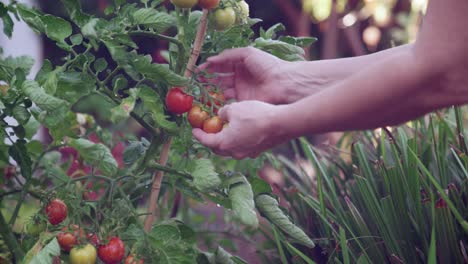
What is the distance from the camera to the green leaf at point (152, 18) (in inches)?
62.7

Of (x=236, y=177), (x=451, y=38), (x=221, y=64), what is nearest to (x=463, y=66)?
(x=451, y=38)

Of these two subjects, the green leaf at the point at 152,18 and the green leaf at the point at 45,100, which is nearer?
the green leaf at the point at 45,100

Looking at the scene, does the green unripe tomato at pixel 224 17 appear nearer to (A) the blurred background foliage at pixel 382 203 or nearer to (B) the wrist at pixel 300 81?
(B) the wrist at pixel 300 81

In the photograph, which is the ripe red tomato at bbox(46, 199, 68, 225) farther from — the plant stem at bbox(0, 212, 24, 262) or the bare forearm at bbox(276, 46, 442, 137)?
the bare forearm at bbox(276, 46, 442, 137)

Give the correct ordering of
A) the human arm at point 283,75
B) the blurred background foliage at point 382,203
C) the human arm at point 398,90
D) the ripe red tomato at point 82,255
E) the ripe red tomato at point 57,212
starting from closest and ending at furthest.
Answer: the human arm at point 398,90, the ripe red tomato at point 82,255, the ripe red tomato at point 57,212, the blurred background foliage at point 382,203, the human arm at point 283,75

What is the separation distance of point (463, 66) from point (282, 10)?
15.7 ft

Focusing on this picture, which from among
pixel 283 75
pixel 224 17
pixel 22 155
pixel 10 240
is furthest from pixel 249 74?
pixel 10 240

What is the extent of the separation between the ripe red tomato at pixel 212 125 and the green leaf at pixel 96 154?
0.72ft

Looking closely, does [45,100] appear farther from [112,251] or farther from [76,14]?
[112,251]

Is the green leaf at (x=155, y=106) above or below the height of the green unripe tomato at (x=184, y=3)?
below

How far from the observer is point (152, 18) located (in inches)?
63.0


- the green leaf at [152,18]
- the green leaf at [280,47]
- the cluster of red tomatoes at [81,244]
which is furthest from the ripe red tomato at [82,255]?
the green leaf at [280,47]

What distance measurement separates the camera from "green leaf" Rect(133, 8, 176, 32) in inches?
62.7

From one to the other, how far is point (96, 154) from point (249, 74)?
544 millimetres
